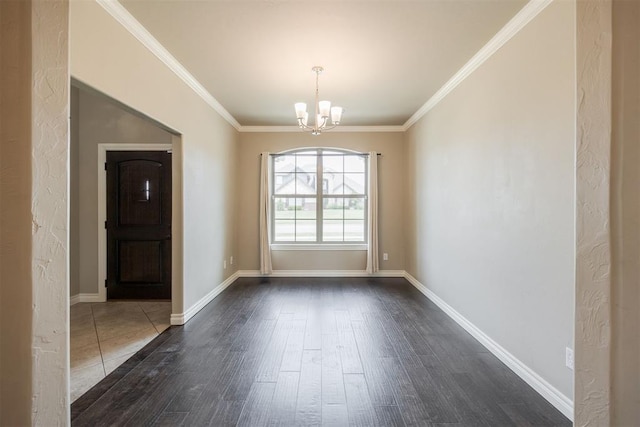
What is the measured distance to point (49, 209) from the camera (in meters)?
0.88

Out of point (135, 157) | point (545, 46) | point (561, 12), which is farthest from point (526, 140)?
point (135, 157)

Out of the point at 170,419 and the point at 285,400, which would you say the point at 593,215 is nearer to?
the point at 285,400

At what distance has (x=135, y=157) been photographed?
14.0 ft

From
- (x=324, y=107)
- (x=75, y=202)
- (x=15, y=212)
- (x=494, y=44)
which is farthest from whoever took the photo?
(x=75, y=202)

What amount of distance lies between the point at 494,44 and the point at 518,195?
136cm

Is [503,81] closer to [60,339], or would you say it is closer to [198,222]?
[60,339]

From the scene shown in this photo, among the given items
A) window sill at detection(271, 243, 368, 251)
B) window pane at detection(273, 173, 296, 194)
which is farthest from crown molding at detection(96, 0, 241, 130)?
window sill at detection(271, 243, 368, 251)

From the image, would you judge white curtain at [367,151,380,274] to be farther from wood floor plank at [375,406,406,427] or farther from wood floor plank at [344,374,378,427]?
wood floor plank at [375,406,406,427]

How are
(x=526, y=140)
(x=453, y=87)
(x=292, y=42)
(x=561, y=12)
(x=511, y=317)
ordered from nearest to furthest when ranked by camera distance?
(x=561, y=12) → (x=526, y=140) → (x=511, y=317) → (x=292, y=42) → (x=453, y=87)

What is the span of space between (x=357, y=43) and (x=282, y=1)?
811 mm

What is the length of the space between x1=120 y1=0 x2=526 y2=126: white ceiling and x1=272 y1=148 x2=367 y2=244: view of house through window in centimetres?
183

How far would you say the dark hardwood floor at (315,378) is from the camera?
6.21ft

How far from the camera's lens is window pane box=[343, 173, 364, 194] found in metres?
5.89

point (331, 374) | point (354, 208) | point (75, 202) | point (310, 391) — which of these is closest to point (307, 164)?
point (354, 208)
